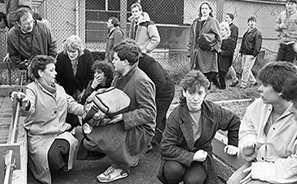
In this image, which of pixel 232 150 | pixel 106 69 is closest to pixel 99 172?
pixel 106 69

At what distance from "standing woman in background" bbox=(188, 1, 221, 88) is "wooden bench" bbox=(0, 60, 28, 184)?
10.5 ft

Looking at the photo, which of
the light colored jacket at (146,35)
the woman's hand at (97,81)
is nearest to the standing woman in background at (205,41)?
the light colored jacket at (146,35)

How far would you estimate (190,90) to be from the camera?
2.83 metres

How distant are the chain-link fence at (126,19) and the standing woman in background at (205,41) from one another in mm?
1534

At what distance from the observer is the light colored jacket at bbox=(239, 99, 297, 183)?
214cm

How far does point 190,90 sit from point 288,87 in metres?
0.93

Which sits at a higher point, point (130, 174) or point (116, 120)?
point (116, 120)

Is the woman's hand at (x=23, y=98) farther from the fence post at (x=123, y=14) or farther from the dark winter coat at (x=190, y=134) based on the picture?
the fence post at (x=123, y=14)

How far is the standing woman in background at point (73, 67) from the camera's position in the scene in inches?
170

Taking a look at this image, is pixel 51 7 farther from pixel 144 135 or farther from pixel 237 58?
pixel 144 135

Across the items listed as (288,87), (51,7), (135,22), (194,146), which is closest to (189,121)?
(194,146)

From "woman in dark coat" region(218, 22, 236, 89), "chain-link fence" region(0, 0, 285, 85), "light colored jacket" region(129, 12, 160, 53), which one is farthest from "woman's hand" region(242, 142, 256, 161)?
"chain-link fence" region(0, 0, 285, 85)

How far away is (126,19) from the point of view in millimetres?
9125

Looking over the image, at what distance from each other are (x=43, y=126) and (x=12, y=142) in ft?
2.73
